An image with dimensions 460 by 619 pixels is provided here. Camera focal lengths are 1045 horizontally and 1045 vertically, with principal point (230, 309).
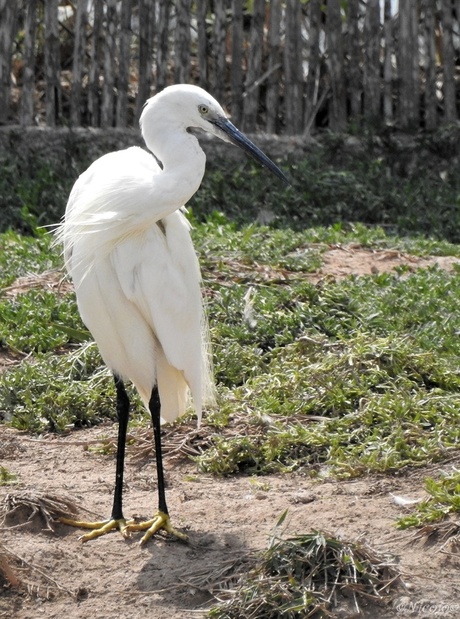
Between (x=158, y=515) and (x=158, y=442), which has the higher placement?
(x=158, y=442)

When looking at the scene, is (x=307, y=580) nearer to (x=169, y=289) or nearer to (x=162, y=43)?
(x=169, y=289)

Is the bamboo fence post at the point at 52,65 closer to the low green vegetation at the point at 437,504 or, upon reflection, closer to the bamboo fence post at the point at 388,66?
the bamboo fence post at the point at 388,66

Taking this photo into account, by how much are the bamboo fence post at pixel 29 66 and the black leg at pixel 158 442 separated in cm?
514

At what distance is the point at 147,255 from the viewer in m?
4.09

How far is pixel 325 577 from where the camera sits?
3.48m

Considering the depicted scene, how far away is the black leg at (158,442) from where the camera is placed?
4168 mm

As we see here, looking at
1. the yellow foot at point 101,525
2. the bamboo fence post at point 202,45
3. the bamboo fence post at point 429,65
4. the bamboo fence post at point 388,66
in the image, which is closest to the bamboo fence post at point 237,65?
the bamboo fence post at point 202,45

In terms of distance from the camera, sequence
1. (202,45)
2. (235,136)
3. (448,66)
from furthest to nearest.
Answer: (448,66), (202,45), (235,136)

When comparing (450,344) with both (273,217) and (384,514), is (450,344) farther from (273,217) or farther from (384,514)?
(273,217)

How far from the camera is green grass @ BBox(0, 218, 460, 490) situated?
471 cm

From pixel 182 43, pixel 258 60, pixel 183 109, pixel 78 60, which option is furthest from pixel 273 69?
pixel 183 109

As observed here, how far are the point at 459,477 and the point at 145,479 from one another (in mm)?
1439

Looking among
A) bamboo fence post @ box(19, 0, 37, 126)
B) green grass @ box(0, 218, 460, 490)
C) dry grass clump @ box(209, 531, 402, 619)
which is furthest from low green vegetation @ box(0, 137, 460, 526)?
bamboo fence post @ box(19, 0, 37, 126)

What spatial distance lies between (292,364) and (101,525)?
1.59 m
